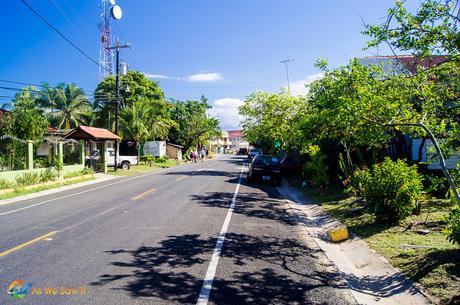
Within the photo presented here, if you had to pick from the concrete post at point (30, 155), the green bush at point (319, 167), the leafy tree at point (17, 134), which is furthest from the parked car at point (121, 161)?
the green bush at point (319, 167)

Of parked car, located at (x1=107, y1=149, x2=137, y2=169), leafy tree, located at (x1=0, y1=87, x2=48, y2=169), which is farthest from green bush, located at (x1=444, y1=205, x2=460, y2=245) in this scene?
parked car, located at (x1=107, y1=149, x2=137, y2=169)

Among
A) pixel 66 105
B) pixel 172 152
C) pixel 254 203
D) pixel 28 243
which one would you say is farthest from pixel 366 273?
pixel 172 152

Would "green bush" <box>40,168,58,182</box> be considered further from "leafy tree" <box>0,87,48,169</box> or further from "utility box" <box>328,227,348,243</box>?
"utility box" <box>328,227,348,243</box>

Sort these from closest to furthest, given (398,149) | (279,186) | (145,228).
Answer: (145,228), (398,149), (279,186)

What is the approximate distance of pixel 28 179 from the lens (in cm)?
1736

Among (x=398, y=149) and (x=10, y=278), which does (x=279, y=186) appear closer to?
(x=398, y=149)

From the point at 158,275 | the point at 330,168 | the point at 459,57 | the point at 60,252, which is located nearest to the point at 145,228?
the point at 60,252

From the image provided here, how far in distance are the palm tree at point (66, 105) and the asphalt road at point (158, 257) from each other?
34.5m

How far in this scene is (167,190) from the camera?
52.4 feet

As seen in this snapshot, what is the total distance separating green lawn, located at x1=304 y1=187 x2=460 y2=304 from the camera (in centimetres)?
498

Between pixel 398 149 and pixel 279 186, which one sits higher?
Answer: pixel 398 149

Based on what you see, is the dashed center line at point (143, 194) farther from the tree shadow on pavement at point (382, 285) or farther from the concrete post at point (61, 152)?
the tree shadow on pavement at point (382, 285)

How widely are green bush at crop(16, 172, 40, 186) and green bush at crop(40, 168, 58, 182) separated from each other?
1.03ft

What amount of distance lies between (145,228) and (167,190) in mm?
7648
